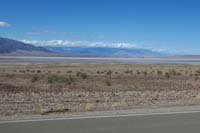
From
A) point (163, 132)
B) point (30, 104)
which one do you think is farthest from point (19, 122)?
point (30, 104)

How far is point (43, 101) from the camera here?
55.3 feet

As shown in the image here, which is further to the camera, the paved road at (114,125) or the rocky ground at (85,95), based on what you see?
the rocky ground at (85,95)

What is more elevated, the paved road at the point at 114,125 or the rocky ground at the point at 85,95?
the paved road at the point at 114,125

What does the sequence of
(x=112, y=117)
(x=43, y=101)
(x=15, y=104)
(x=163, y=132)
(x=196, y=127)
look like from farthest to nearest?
(x=43, y=101)
(x=15, y=104)
(x=112, y=117)
(x=196, y=127)
(x=163, y=132)

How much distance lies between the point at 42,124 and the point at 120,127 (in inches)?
75.4

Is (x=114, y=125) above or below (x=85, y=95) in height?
above

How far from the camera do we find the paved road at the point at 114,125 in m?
8.17

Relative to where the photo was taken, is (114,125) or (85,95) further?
(85,95)

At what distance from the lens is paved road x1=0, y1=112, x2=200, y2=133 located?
8.17m

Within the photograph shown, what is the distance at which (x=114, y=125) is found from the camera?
8.80 metres

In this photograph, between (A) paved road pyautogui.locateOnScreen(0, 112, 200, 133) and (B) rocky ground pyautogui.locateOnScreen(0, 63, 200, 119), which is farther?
(B) rocky ground pyautogui.locateOnScreen(0, 63, 200, 119)

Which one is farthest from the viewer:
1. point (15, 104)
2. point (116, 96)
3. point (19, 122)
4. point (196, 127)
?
point (116, 96)

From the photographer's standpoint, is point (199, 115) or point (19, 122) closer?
point (19, 122)

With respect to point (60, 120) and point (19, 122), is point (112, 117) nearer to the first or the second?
point (60, 120)
